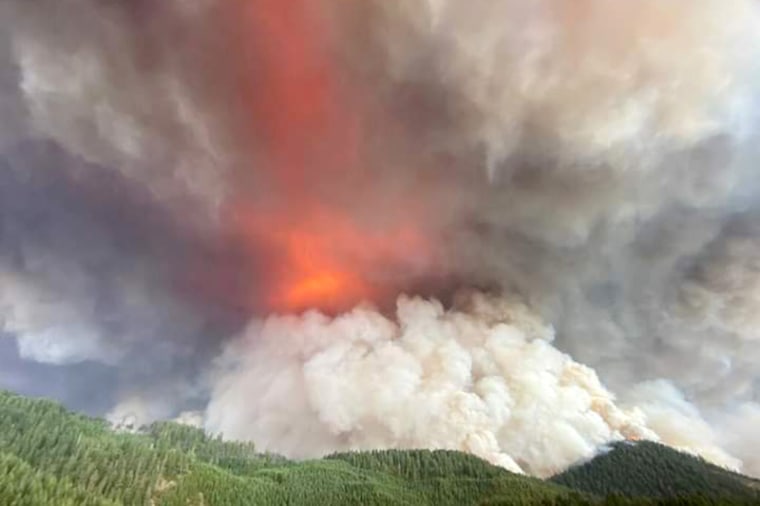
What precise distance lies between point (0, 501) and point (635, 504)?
209 metres

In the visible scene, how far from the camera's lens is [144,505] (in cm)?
19788

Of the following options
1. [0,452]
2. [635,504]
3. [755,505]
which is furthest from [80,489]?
[755,505]

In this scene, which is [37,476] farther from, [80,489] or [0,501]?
[0,501]

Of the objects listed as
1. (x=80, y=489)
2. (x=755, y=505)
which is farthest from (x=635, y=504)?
(x=80, y=489)

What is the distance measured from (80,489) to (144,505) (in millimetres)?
26816

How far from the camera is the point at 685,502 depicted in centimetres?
18575

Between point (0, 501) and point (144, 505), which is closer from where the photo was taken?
point (0, 501)

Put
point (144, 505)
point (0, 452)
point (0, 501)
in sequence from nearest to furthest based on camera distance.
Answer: point (0, 501) < point (0, 452) < point (144, 505)

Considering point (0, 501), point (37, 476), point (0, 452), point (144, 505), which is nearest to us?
point (0, 501)

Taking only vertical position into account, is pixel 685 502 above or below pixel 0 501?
above

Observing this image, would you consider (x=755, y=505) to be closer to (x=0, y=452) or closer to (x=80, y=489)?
(x=80, y=489)

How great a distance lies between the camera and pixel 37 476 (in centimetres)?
17012

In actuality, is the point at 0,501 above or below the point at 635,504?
below

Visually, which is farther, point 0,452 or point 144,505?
point 144,505
